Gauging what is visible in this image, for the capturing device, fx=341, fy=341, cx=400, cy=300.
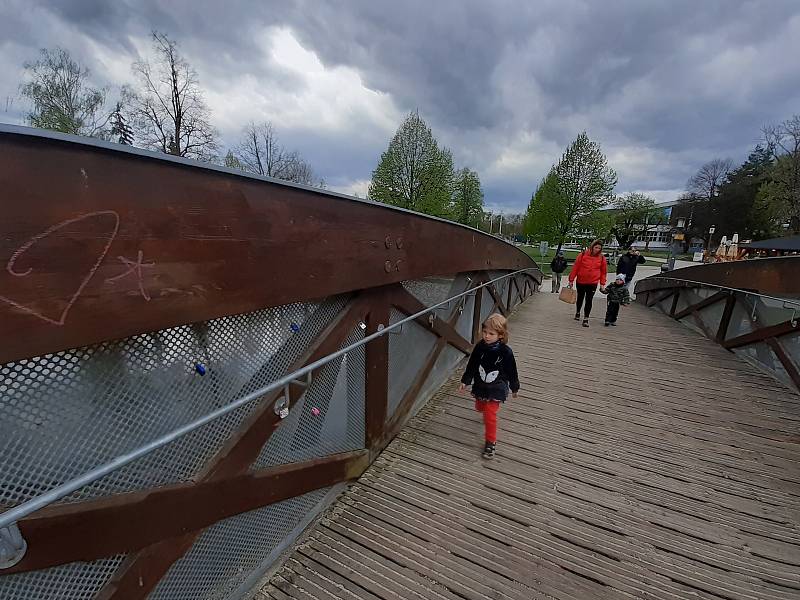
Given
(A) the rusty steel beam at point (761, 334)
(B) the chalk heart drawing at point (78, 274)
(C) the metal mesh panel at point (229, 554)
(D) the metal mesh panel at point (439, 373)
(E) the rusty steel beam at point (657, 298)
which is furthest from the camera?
(E) the rusty steel beam at point (657, 298)

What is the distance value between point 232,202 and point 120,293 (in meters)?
0.57

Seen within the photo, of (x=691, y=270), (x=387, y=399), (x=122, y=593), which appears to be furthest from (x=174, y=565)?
(x=691, y=270)

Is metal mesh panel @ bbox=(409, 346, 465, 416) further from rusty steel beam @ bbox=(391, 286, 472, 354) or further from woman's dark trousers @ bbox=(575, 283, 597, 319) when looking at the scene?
woman's dark trousers @ bbox=(575, 283, 597, 319)

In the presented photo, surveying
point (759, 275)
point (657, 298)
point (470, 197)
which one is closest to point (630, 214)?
point (470, 197)

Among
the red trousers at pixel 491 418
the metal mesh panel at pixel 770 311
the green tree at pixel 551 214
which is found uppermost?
the green tree at pixel 551 214

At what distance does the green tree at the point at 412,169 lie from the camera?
2688 cm

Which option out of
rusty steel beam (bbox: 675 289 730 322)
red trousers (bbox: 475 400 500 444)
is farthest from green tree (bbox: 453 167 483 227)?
red trousers (bbox: 475 400 500 444)

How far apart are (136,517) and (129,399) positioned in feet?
1.64

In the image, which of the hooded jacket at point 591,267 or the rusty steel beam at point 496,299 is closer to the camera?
the rusty steel beam at point 496,299

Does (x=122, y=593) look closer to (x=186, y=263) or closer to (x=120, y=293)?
(x=120, y=293)

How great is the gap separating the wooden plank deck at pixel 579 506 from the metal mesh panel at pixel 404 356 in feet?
1.69

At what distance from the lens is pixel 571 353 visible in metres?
5.86

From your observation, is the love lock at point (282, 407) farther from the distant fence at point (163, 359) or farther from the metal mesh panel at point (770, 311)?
the metal mesh panel at point (770, 311)

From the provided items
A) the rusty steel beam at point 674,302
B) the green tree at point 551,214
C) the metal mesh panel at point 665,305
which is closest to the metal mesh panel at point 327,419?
the rusty steel beam at point 674,302
